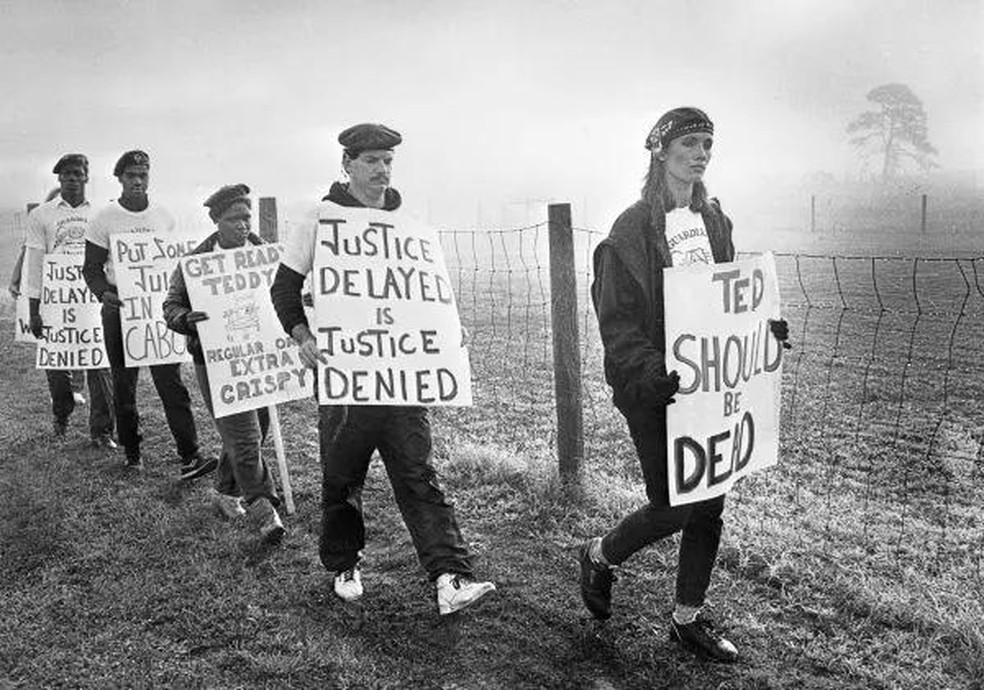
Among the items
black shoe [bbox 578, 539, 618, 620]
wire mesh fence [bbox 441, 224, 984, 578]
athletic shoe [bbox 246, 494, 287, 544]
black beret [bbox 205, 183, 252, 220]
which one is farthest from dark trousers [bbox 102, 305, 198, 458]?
black shoe [bbox 578, 539, 618, 620]

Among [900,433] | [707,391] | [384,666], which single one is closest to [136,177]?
[384,666]

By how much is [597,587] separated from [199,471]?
3651mm

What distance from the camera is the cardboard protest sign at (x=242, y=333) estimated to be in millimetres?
5531

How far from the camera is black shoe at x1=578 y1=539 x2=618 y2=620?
4.04 meters

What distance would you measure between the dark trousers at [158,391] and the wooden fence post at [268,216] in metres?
1.75

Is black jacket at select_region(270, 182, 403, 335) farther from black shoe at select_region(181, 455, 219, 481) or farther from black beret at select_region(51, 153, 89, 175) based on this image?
→ black beret at select_region(51, 153, 89, 175)

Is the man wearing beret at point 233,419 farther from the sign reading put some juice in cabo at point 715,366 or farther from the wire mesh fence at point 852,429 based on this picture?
the sign reading put some juice in cabo at point 715,366

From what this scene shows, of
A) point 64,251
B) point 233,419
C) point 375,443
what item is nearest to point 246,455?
point 233,419

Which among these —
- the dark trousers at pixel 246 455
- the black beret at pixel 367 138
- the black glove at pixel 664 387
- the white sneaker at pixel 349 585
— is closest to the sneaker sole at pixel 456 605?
the white sneaker at pixel 349 585

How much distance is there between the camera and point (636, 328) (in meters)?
3.48

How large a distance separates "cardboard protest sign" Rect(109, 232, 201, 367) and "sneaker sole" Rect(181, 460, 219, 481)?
32.3 inches

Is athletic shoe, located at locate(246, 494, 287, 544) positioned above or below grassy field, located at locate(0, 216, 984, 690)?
above

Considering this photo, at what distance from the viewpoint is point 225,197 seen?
549cm

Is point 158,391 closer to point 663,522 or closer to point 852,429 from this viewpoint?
point 663,522
